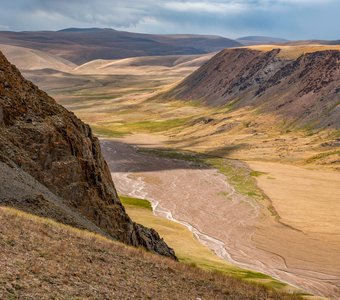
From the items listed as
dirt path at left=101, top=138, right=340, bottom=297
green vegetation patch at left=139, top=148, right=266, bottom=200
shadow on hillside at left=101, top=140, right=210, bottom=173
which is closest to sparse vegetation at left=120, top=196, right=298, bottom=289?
dirt path at left=101, top=138, right=340, bottom=297

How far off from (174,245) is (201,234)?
10.2 meters

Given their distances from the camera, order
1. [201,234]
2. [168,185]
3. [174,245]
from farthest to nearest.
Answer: [168,185]
[201,234]
[174,245]

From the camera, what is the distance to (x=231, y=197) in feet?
269

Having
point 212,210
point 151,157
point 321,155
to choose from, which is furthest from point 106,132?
point 212,210

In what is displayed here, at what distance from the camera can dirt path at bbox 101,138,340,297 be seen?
50.4m

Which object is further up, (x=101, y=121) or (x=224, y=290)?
(x=224, y=290)

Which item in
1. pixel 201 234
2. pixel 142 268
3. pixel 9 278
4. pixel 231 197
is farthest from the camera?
pixel 231 197

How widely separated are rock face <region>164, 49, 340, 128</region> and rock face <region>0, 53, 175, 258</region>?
100374 millimetres

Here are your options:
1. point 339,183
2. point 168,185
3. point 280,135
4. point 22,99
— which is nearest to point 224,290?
point 22,99

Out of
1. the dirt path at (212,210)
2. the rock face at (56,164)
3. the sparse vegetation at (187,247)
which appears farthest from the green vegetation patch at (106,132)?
the rock face at (56,164)

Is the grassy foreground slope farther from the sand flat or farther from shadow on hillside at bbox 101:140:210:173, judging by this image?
shadow on hillside at bbox 101:140:210:173

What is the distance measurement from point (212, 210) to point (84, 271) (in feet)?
168

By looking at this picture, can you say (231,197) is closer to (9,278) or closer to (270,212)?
(270,212)

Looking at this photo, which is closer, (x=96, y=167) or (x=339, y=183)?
(x=96, y=167)
